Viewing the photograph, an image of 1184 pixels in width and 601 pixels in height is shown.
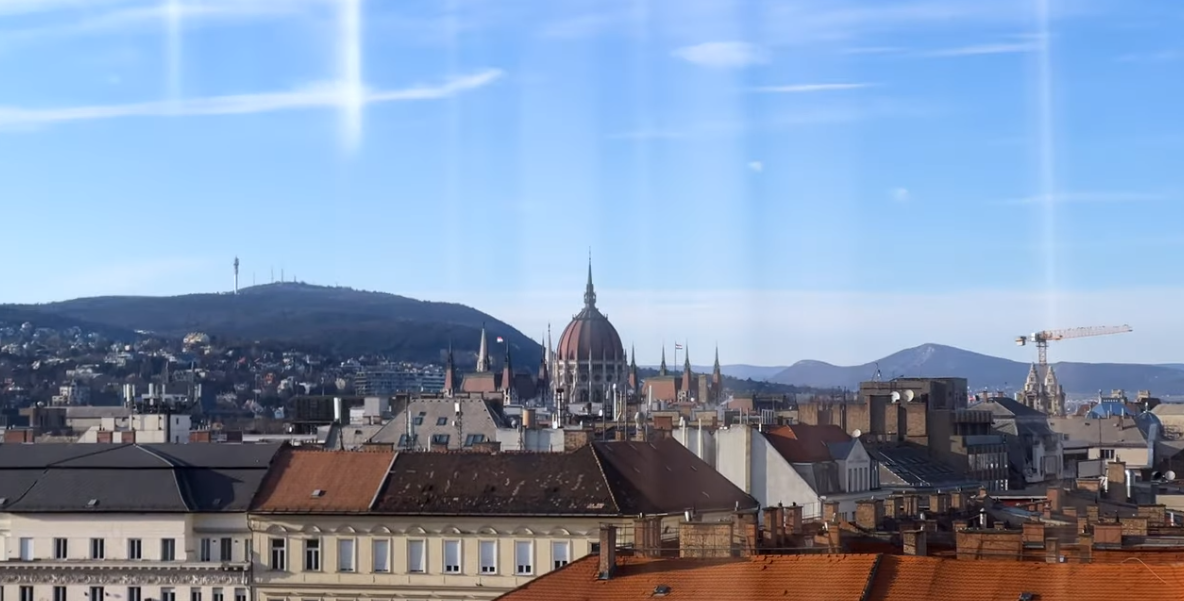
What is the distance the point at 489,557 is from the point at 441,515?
123cm

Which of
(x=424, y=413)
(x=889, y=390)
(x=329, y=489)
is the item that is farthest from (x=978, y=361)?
(x=329, y=489)

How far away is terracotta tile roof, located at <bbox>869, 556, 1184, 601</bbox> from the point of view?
Answer: 69.4 ft

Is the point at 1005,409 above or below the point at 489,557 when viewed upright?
above

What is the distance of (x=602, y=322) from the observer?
18462 cm

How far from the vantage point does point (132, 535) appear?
40875 mm

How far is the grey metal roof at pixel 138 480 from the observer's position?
4091 centimetres

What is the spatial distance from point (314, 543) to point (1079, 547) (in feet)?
60.7

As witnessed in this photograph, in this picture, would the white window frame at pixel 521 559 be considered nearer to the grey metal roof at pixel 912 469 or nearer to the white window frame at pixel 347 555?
the white window frame at pixel 347 555

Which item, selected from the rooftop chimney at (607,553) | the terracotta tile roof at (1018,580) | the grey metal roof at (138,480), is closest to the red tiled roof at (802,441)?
the grey metal roof at (138,480)

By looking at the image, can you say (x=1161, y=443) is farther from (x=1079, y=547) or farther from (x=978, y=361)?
(x=1079, y=547)

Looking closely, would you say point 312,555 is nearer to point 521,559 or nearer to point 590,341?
point 521,559

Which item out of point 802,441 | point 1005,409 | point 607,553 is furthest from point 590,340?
point 607,553

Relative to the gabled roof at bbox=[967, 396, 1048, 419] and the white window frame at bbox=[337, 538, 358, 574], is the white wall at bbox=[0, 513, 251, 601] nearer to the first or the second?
the white window frame at bbox=[337, 538, 358, 574]

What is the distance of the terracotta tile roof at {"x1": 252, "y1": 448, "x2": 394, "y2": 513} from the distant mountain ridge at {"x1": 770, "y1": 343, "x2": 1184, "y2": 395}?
15.5 m
